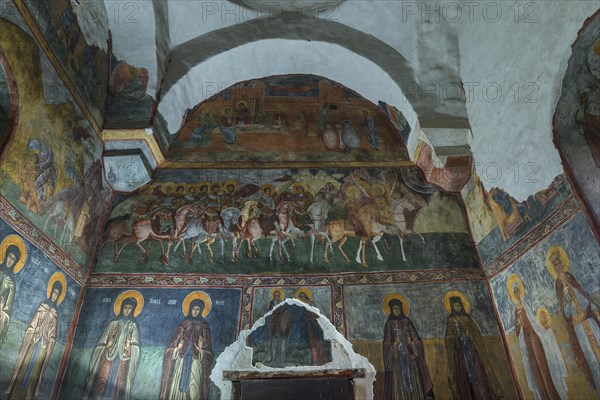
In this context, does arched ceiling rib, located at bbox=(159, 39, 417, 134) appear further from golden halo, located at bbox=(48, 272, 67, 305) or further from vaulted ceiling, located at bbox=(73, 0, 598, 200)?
golden halo, located at bbox=(48, 272, 67, 305)

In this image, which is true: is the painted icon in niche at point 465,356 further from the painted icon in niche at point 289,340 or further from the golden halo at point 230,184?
the golden halo at point 230,184

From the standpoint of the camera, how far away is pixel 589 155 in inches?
212

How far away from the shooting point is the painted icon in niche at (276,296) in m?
6.86

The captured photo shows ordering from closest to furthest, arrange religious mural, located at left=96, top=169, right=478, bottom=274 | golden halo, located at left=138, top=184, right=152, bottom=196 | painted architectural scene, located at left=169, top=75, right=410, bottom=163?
religious mural, located at left=96, top=169, right=478, bottom=274 < golden halo, located at left=138, top=184, right=152, bottom=196 < painted architectural scene, located at left=169, top=75, right=410, bottom=163

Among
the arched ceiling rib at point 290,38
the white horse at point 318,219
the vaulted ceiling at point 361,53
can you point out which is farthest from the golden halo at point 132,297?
the arched ceiling rib at point 290,38

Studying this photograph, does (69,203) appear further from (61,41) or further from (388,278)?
(388,278)

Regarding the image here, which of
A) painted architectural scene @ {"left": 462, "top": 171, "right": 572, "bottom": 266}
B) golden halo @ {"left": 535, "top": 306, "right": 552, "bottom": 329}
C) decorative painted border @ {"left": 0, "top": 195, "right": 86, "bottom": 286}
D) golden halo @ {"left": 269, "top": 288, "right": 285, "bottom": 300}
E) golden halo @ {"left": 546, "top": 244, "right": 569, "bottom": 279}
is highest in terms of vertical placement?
painted architectural scene @ {"left": 462, "top": 171, "right": 572, "bottom": 266}

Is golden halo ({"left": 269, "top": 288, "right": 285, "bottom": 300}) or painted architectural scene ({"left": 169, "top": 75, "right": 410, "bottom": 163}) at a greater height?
painted architectural scene ({"left": 169, "top": 75, "right": 410, "bottom": 163})

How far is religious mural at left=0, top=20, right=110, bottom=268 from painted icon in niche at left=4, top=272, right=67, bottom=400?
0.58 meters

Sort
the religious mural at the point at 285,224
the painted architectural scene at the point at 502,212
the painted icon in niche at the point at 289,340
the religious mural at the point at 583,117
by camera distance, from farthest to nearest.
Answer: the religious mural at the point at 285,224 < the painted icon in niche at the point at 289,340 < the painted architectural scene at the point at 502,212 < the religious mural at the point at 583,117

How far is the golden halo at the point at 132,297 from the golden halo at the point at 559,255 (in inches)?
211

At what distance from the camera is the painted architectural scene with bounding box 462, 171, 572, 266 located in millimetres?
5725

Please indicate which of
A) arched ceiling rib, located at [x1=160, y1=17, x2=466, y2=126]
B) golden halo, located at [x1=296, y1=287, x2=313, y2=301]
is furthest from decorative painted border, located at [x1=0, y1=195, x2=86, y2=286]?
golden halo, located at [x1=296, y1=287, x2=313, y2=301]

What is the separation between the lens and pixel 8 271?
5.38 m
